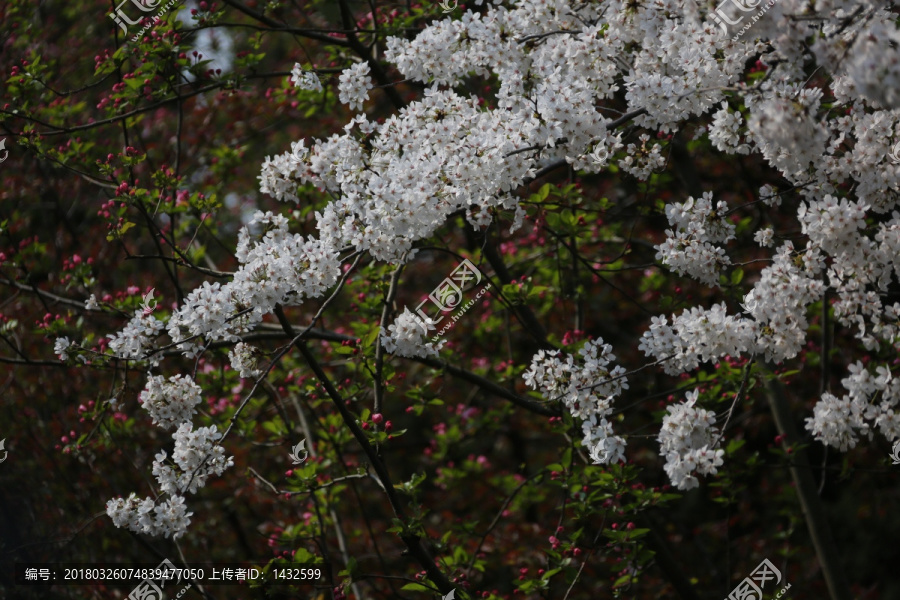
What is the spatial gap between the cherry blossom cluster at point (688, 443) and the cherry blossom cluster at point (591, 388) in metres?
0.22

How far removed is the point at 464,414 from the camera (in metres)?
5.19

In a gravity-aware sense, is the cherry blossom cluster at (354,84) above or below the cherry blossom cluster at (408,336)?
above

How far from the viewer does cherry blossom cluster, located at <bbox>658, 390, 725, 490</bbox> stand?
2762 millimetres

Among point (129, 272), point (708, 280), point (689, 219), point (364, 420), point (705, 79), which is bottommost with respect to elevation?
point (364, 420)

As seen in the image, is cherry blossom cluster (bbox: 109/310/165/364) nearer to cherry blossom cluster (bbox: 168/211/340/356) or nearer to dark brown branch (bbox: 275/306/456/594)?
cherry blossom cluster (bbox: 168/211/340/356)

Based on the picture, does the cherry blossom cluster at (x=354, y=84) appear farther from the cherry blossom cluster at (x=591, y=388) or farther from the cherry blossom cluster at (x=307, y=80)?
the cherry blossom cluster at (x=591, y=388)

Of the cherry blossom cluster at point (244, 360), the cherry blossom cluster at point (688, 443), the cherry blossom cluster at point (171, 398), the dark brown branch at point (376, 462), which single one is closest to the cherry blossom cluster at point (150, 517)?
the cherry blossom cluster at point (171, 398)

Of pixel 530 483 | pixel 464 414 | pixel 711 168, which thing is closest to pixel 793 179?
pixel 530 483

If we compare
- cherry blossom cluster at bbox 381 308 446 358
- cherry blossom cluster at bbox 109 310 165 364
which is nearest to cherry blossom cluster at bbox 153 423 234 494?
cherry blossom cluster at bbox 109 310 165 364

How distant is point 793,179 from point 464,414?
271 centimetres

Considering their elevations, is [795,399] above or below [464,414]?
above

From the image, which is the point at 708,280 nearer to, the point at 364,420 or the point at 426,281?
the point at 364,420

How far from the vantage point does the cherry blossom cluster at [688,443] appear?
9.06ft

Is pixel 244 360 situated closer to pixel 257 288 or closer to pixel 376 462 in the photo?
pixel 257 288
